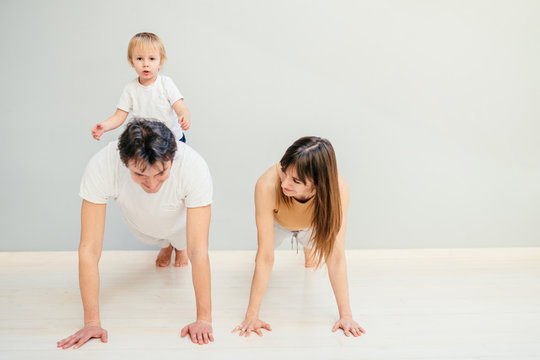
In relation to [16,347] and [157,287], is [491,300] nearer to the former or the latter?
[157,287]

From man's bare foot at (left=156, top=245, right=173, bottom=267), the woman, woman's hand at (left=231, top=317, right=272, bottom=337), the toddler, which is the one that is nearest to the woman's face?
the woman

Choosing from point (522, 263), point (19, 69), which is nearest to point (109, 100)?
point (19, 69)

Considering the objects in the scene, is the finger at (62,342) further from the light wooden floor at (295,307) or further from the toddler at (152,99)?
the toddler at (152,99)

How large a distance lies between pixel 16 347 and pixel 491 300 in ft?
6.27

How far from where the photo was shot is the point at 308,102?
2.51 meters

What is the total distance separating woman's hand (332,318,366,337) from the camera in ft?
5.69

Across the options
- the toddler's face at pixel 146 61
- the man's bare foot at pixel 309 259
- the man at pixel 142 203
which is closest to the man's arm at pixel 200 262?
the man at pixel 142 203

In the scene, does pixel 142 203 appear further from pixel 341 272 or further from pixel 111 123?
pixel 341 272

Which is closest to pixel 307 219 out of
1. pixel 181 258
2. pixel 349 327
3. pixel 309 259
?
pixel 349 327

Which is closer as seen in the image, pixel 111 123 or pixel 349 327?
pixel 349 327

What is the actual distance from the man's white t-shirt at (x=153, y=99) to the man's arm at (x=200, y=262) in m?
0.52

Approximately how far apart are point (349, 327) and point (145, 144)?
1.00m

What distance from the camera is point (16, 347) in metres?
1.60

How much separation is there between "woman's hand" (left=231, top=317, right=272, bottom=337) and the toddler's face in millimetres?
1099
